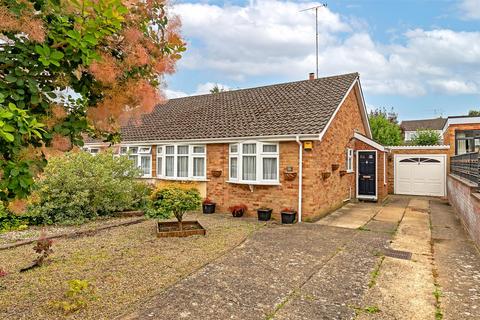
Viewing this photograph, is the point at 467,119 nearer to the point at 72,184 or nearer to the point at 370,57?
the point at 370,57

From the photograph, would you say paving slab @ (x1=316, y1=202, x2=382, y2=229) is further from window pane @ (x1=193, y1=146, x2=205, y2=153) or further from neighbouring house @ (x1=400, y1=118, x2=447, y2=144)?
neighbouring house @ (x1=400, y1=118, x2=447, y2=144)

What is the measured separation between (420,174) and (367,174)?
5103 mm

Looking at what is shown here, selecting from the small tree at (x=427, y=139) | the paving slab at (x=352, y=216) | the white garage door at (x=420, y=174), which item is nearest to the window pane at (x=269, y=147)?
the paving slab at (x=352, y=216)

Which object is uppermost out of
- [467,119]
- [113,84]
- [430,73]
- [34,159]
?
[430,73]

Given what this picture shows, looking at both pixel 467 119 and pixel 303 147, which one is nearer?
pixel 303 147

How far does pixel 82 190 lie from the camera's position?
1012cm

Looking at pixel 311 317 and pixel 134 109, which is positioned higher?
pixel 134 109

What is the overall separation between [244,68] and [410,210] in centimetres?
1774

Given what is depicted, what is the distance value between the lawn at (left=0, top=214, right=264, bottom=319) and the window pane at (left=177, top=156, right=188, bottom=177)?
464cm

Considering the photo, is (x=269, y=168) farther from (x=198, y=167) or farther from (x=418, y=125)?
(x=418, y=125)

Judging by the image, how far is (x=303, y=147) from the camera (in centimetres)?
1008

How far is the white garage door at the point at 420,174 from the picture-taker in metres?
17.2

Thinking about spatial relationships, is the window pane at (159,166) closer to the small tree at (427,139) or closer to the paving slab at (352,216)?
the paving slab at (352,216)

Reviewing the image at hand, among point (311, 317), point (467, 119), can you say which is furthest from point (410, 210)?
point (311, 317)
